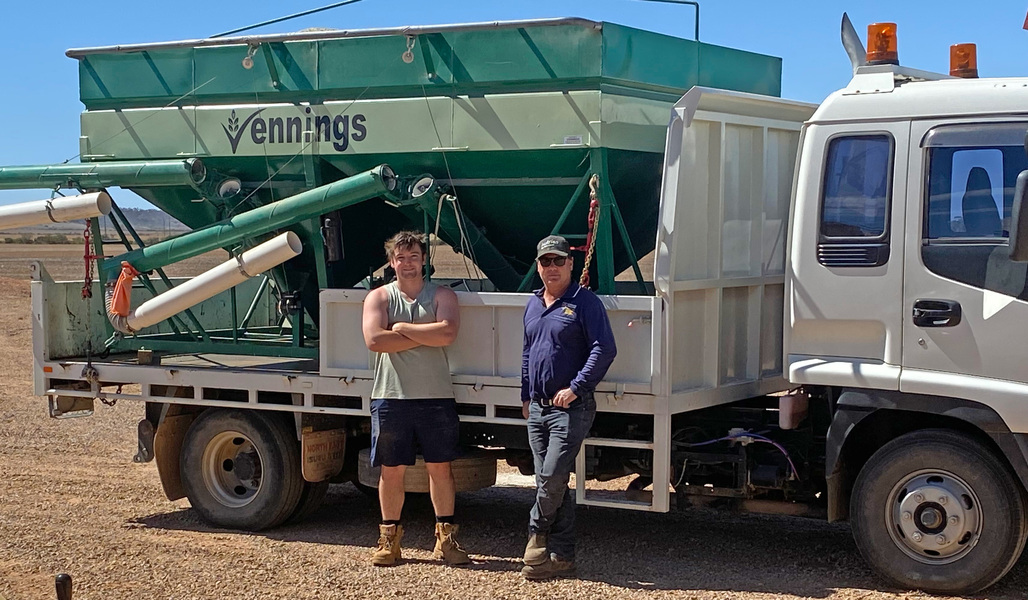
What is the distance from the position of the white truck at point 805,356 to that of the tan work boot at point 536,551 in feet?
1.44

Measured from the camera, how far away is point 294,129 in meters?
8.95

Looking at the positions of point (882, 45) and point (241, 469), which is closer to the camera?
point (882, 45)

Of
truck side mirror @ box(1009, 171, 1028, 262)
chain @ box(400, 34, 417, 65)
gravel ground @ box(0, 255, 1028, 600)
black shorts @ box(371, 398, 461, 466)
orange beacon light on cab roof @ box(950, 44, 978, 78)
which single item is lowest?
gravel ground @ box(0, 255, 1028, 600)

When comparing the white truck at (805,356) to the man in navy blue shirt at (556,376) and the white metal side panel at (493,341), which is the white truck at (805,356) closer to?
the white metal side panel at (493,341)

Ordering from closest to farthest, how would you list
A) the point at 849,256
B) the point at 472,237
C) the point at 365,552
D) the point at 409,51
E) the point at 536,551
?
the point at 849,256 < the point at 536,551 < the point at 365,552 < the point at 409,51 < the point at 472,237

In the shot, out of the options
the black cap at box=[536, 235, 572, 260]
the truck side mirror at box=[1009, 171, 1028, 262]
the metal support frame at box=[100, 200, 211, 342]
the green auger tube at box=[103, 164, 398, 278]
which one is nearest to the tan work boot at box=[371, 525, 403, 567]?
the black cap at box=[536, 235, 572, 260]

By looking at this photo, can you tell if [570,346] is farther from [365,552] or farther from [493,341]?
[365,552]

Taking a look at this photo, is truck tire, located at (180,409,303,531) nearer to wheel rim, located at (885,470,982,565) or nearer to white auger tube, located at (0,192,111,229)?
white auger tube, located at (0,192,111,229)

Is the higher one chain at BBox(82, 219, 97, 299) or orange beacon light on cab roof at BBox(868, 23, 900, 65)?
orange beacon light on cab roof at BBox(868, 23, 900, 65)

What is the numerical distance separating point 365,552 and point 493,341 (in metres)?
1.64

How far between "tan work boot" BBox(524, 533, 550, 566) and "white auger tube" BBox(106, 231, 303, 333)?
2581 millimetres

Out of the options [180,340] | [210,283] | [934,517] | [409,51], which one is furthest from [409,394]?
[934,517]

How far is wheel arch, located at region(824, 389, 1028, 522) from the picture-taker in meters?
6.36

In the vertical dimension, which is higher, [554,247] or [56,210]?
[56,210]
